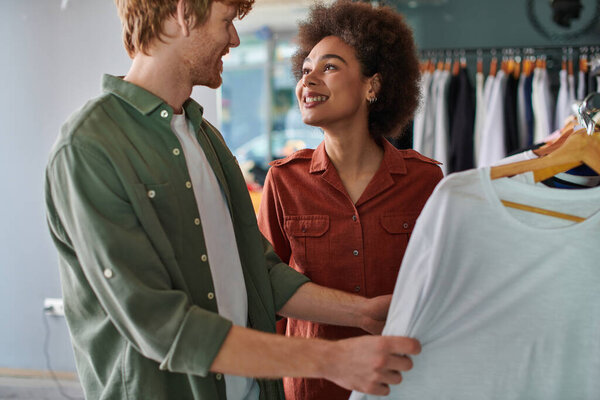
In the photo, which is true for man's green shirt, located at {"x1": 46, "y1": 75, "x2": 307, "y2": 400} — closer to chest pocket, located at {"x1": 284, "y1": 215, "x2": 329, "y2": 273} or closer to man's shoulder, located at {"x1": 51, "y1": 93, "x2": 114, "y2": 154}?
man's shoulder, located at {"x1": 51, "y1": 93, "x2": 114, "y2": 154}

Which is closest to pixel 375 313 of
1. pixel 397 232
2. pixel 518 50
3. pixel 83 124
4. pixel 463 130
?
pixel 397 232

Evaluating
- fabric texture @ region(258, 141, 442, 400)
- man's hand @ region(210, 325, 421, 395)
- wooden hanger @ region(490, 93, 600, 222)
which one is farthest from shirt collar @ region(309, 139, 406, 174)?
man's hand @ region(210, 325, 421, 395)

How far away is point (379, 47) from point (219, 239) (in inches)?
33.0

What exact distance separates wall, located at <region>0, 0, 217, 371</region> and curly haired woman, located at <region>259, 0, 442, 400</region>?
194cm

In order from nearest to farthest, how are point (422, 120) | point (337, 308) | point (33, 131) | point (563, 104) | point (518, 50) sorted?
point (337, 308)
point (33, 131)
point (563, 104)
point (422, 120)
point (518, 50)

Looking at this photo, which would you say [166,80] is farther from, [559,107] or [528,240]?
[559,107]

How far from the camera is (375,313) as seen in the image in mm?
1305

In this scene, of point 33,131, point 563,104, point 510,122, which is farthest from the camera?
point 510,122

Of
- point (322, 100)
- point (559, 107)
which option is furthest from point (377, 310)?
point (559, 107)

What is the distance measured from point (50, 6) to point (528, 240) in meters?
3.11

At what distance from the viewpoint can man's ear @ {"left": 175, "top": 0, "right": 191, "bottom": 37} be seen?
1098 mm

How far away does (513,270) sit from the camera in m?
0.98

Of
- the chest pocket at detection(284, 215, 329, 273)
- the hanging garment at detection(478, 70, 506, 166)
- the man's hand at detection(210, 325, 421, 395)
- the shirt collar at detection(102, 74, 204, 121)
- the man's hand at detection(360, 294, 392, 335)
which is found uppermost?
the shirt collar at detection(102, 74, 204, 121)

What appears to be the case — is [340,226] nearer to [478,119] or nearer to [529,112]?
[478,119]
